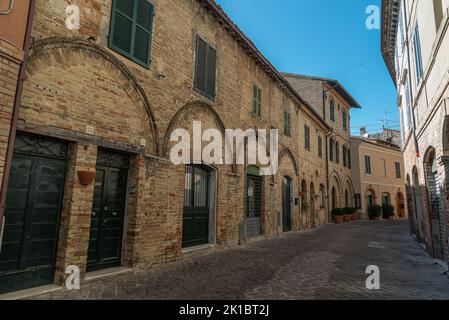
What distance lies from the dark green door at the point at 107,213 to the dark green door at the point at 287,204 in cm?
972

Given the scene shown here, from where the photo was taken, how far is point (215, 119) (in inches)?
374

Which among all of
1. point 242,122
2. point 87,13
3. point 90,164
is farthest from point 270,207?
point 87,13

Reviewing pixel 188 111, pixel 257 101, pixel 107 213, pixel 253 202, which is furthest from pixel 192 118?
pixel 253 202

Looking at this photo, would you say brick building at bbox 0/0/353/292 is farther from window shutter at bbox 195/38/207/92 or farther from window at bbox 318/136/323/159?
window at bbox 318/136/323/159

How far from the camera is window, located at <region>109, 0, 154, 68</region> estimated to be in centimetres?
635

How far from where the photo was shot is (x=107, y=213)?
6.26 meters

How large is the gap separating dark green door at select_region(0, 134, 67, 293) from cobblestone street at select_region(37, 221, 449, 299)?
1.80ft

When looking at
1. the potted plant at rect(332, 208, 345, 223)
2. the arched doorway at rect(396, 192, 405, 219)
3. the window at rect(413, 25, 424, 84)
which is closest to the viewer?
the window at rect(413, 25, 424, 84)

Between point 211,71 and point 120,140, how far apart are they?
4418mm

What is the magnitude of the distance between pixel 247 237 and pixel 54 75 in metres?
8.20

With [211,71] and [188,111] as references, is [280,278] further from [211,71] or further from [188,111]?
[211,71]

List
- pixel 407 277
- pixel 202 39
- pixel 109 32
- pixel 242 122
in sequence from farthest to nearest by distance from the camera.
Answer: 1. pixel 242 122
2. pixel 202 39
3. pixel 407 277
4. pixel 109 32

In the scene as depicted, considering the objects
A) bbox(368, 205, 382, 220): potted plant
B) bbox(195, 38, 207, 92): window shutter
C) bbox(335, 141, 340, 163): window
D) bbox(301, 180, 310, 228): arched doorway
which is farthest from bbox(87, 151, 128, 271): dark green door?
bbox(368, 205, 382, 220): potted plant

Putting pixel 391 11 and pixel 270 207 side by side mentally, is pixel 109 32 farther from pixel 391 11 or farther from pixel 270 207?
pixel 391 11
